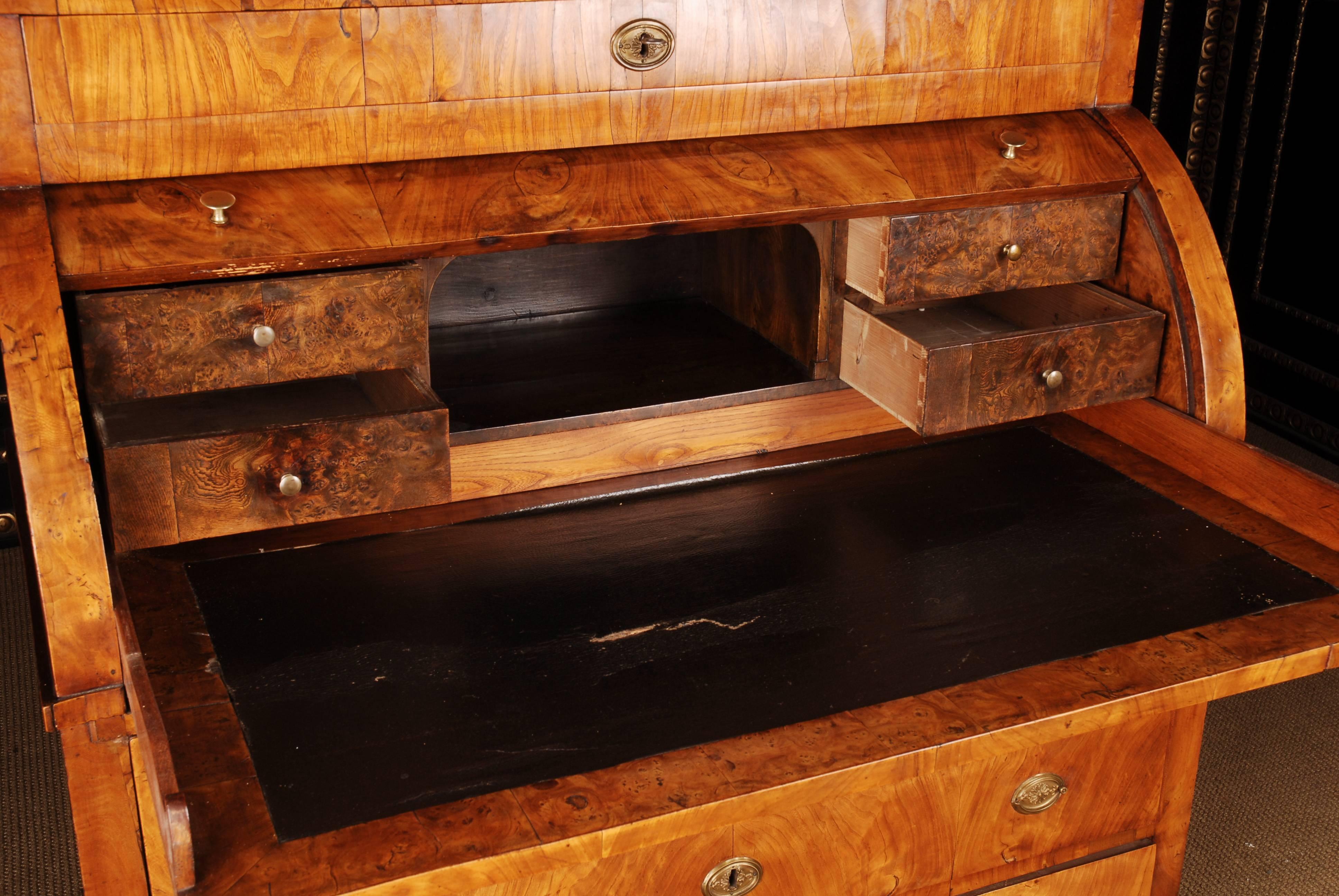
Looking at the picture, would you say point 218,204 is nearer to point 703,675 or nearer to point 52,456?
point 52,456

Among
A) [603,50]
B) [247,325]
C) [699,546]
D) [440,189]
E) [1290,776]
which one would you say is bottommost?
[1290,776]

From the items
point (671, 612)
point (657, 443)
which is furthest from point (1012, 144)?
point (671, 612)

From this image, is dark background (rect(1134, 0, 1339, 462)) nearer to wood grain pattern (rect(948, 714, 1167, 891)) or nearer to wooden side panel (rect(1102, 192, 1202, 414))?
wooden side panel (rect(1102, 192, 1202, 414))

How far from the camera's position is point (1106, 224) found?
169 cm

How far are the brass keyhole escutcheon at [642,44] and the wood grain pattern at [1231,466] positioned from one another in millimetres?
843

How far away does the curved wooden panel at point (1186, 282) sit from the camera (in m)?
1.65

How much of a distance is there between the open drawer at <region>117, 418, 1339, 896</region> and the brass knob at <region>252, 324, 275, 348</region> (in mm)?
309

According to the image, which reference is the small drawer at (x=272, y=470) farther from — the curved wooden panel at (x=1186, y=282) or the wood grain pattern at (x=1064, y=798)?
the curved wooden panel at (x=1186, y=282)

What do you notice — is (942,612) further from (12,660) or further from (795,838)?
(12,660)

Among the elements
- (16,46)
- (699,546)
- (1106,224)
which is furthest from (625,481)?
(16,46)

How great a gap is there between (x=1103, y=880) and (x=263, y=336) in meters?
1.27

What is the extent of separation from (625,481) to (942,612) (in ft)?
1.64

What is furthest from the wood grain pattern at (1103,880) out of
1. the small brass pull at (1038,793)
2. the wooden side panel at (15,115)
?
the wooden side panel at (15,115)

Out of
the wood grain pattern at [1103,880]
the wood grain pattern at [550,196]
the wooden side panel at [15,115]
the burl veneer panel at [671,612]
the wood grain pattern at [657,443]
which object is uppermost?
the wooden side panel at [15,115]
